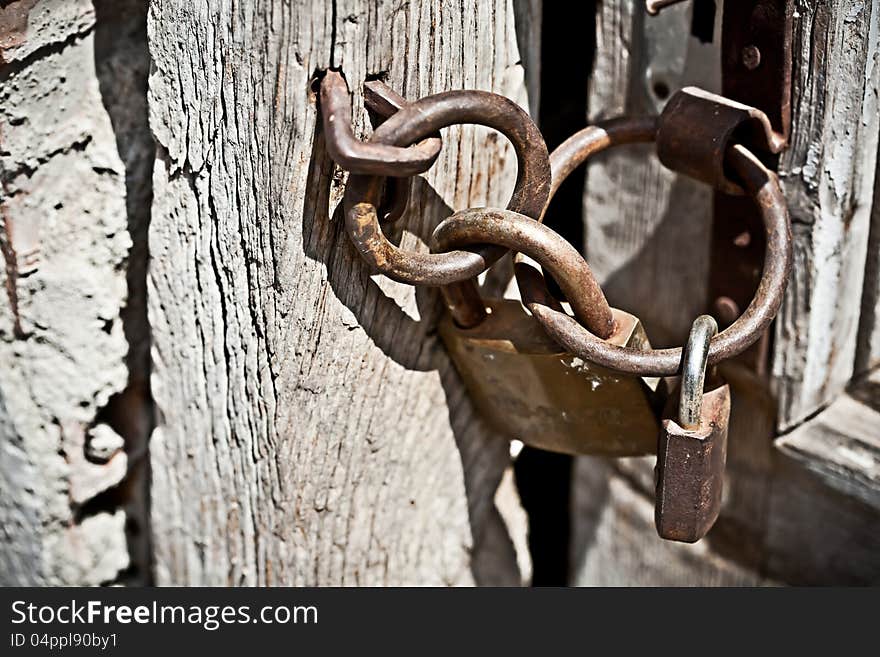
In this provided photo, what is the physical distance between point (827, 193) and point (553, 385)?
34 cm

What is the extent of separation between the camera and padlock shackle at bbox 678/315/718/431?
82 centimetres

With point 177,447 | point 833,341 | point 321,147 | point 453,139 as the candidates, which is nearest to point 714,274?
point 833,341

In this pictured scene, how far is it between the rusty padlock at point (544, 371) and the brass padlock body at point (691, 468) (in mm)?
72

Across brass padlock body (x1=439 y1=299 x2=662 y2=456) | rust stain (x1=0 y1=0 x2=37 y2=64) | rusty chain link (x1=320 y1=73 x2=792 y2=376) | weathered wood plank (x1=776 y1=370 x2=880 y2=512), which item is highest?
rust stain (x1=0 y1=0 x2=37 y2=64)

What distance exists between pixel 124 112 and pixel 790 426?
2.68 ft

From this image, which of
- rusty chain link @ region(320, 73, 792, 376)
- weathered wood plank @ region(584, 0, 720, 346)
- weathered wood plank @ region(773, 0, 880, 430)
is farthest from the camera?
weathered wood plank @ region(584, 0, 720, 346)

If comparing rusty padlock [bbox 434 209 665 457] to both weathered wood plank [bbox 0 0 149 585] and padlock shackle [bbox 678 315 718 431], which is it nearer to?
padlock shackle [bbox 678 315 718 431]

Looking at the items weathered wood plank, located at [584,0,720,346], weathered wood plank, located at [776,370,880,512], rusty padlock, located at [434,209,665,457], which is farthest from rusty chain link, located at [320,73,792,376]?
weathered wood plank, located at [776,370,880,512]

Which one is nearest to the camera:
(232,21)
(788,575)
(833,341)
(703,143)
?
(232,21)

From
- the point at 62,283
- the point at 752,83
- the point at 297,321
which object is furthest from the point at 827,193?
the point at 62,283

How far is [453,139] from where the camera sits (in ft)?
3.07

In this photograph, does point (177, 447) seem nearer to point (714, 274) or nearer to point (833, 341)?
point (714, 274)

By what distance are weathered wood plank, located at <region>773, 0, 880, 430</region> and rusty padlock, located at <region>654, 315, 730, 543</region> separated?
0.21m

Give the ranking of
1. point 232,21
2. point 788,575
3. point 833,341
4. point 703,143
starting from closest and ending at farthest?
point 232,21, point 703,143, point 833,341, point 788,575
